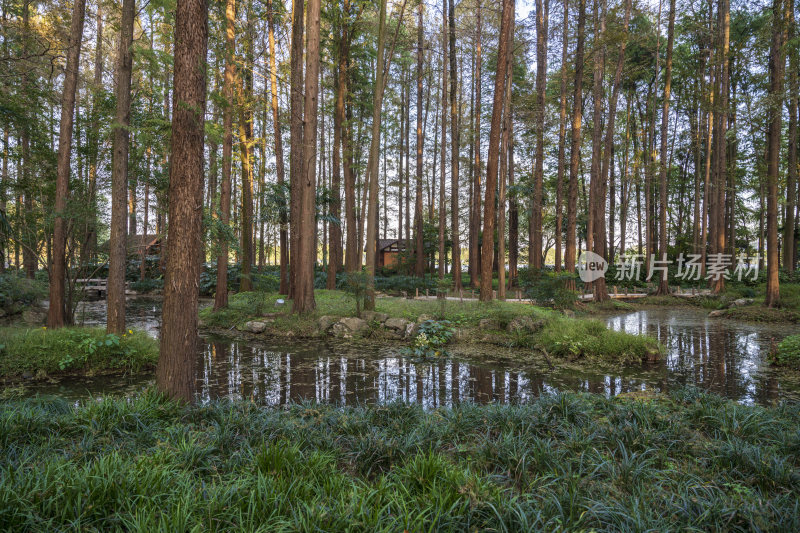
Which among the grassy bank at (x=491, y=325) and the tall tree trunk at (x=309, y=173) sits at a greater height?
the tall tree trunk at (x=309, y=173)

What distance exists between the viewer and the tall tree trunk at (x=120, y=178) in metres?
7.11

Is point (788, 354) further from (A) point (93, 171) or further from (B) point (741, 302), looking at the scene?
(A) point (93, 171)

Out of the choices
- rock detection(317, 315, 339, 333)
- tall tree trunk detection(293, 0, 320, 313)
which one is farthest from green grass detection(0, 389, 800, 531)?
tall tree trunk detection(293, 0, 320, 313)

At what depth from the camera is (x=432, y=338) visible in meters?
9.68

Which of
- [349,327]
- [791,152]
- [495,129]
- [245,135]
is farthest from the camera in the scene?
[791,152]

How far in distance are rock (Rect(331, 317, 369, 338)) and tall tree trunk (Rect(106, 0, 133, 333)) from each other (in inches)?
200

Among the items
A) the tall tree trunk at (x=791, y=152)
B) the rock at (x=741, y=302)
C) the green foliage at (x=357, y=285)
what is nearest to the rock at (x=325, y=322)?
the green foliage at (x=357, y=285)

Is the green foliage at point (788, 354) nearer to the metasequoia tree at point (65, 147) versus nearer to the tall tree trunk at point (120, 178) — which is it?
the tall tree trunk at point (120, 178)

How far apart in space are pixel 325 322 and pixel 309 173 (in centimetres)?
443

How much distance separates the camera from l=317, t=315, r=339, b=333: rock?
36.4 feet

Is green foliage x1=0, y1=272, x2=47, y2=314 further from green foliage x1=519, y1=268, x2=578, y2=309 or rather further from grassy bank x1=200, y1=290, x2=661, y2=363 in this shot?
green foliage x1=519, y1=268, x2=578, y2=309

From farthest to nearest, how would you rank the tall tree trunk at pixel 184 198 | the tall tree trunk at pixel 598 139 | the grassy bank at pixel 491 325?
the tall tree trunk at pixel 598 139 → the grassy bank at pixel 491 325 → the tall tree trunk at pixel 184 198

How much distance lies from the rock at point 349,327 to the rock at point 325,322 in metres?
0.15

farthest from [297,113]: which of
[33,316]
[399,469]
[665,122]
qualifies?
[665,122]
